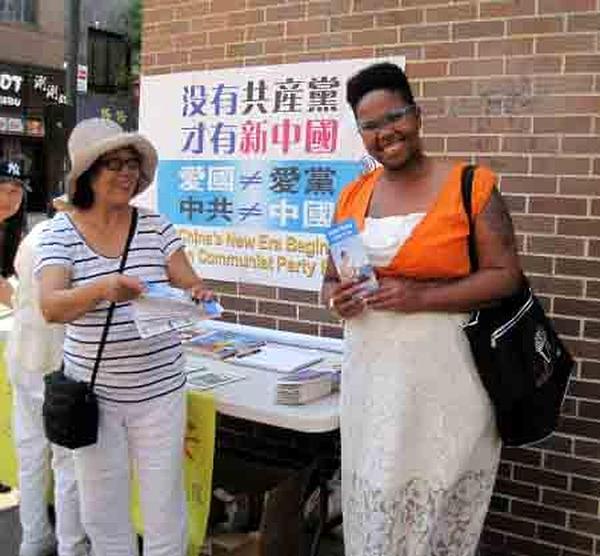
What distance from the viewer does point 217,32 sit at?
4.34 metres

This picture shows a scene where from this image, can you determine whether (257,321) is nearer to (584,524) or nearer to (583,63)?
(584,524)

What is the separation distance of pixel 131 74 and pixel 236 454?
1856cm

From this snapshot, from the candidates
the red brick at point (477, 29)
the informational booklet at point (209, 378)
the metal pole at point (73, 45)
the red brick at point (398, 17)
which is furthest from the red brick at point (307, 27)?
the metal pole at point (73, 45)

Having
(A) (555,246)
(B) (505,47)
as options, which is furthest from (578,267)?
(B) (505,47)

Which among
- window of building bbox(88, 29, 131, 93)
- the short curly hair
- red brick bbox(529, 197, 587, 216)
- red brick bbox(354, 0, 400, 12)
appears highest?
window of building bbox(88, 29, 131, 93)

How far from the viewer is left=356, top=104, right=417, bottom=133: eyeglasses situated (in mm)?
2477

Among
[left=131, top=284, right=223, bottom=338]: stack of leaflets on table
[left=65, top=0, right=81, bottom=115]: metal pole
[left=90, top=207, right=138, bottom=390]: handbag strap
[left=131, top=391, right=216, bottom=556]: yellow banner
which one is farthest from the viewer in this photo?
[left=65, top=0, right=81, bottom=115]: metal pole

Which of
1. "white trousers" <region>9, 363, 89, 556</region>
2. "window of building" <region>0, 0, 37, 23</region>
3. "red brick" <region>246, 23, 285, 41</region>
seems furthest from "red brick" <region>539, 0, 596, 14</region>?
"window of building" <region>0, 0, 37, 23</region>

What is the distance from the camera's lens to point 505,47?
3387 millimetres

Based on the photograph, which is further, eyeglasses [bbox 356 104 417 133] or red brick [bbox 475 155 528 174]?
red brick [bbox 475 155 528 174]

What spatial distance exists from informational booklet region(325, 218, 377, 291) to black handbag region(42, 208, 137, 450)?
738 millimetres

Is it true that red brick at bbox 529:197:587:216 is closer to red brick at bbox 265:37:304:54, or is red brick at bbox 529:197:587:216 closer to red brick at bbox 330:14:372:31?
red brick at bbox 330:14:372:31

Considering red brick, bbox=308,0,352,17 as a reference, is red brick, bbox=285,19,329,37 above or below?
below

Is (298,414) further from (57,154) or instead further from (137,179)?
(57,154)
